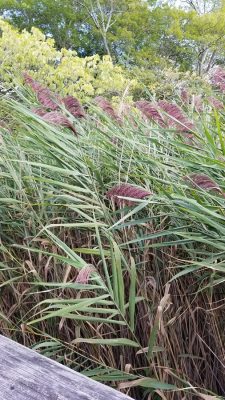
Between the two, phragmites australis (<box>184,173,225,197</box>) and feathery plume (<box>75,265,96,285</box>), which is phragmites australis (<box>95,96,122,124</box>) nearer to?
phragmites australis (<box>184,173,225,197</box>)

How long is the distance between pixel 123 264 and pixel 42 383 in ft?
2.04

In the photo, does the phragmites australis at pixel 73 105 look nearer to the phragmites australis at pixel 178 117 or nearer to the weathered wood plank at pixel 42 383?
the phragmites australis at pixel 178 117

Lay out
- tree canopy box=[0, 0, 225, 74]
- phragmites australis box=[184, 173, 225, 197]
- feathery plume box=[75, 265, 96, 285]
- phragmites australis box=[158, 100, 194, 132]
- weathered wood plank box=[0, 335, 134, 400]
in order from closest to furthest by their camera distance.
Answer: weathered wood plank box=[0, 335, 134, 400]
feathery plume box=[75, 265, 96, 285]
phragmites australis box=[184, 173, 225, 197]
phragmites australis box=[158, 100, 194, 132]
tree canopy box=[0, 0, 225, 74]

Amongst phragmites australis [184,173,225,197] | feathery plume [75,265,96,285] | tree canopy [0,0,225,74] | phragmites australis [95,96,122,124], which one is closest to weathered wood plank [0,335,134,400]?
feathery plume [75,265,96,285]

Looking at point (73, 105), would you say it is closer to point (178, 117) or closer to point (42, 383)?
point (178, 117)

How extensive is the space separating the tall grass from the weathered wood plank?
20 cm

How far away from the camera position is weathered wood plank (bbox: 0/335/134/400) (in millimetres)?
919

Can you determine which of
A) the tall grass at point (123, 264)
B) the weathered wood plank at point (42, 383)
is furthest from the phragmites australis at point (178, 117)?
the weathered wood plank at point (42, 383)

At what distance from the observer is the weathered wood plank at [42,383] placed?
92cm

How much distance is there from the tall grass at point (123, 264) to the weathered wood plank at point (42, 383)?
0.65 feet

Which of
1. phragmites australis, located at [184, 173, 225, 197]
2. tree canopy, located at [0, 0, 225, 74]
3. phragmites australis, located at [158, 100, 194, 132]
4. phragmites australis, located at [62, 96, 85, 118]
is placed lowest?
phragmites australis, located at [184, 173, 225, 197]

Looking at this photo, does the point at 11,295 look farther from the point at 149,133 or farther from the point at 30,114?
the point at 149,133

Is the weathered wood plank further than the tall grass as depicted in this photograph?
No

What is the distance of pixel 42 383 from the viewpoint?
0.97m
